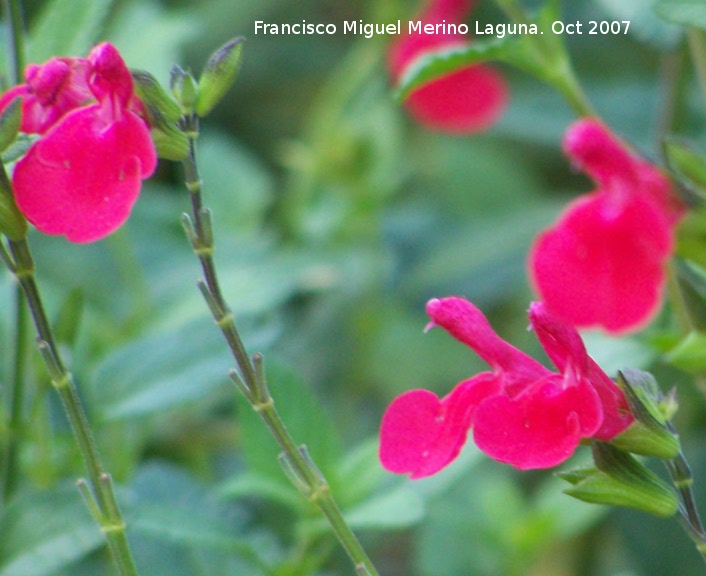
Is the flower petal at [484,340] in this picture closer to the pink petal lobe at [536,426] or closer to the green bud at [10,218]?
the pink petal lobe at [536,426]

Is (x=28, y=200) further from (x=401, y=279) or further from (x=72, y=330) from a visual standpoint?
(x=401, y=279)

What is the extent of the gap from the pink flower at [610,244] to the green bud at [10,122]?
26 cm

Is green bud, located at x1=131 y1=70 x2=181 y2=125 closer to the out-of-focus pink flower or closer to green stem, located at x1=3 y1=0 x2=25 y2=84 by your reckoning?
green stem, located at x1=3 y1=0 x2=25 y2=84

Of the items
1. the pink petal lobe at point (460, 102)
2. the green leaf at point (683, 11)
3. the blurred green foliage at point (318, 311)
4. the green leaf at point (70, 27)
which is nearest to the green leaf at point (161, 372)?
the blurred green foliage at point (318, 311)

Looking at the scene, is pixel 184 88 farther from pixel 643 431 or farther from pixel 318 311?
pixel 318 311

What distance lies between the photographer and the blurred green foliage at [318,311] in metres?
0.56

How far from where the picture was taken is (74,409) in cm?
37

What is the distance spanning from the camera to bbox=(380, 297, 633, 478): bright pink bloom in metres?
0.36

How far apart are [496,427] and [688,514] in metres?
0.08

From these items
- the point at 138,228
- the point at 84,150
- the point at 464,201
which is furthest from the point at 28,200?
the point at 464,201

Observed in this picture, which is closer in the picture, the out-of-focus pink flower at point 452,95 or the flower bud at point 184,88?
the flower bud at point 184,88

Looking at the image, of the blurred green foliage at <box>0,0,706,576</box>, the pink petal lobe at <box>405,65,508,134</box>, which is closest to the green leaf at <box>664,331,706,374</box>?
the blurred green foliage at <box>0,0,706,576</box>

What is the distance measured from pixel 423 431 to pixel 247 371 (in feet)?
0.24

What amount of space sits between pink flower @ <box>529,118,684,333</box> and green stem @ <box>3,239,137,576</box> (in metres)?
0.23
